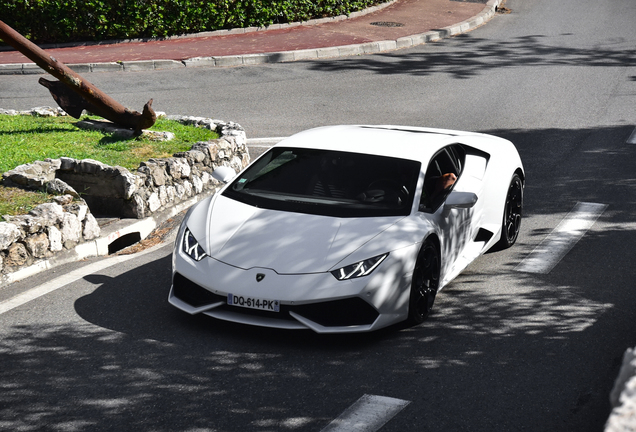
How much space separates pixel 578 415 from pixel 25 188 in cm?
618

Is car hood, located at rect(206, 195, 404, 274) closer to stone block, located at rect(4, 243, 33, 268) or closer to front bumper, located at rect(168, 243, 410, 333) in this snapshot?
front bumper, located at rect(168, 243, 410, 333)

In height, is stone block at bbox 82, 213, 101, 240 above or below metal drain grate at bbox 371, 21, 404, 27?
below

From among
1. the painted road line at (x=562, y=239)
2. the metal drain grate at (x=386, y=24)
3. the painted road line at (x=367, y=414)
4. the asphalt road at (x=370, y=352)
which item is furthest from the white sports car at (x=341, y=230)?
the metal drain grate at (x=386, y=24)

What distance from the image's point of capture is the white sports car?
569 cm

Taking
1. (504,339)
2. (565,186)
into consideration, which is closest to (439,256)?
(504,339)

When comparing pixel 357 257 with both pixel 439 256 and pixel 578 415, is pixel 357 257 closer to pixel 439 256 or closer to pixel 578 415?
pixel 439 256

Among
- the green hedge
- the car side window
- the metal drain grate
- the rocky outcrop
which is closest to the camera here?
the car side window

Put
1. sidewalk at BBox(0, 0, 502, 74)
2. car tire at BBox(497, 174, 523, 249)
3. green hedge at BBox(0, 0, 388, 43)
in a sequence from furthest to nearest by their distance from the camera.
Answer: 1. green hedge at BBox(0, 0, 388, 43)
2. sidewalk at BBox(0, 0, 502, 74)
3. car tire at BBox(497, 174, 523, 249)

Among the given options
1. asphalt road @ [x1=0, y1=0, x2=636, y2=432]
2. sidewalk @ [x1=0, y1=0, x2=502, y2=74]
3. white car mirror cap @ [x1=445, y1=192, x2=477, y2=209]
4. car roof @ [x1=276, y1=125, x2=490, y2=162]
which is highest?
sidewalk @ [x1=0, y1=0, x2=502, y2=74]

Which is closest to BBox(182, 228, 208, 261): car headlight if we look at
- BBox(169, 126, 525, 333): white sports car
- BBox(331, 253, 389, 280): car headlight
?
BBox(169, 126, 525, 333): white sports car

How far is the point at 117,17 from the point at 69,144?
398 inches

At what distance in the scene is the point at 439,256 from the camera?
6449mm

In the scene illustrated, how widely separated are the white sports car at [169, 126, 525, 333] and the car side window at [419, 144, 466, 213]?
0.01 meters

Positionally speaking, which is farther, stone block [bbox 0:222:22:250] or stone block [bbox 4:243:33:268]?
stone block [bbox 4:243:33:268]
